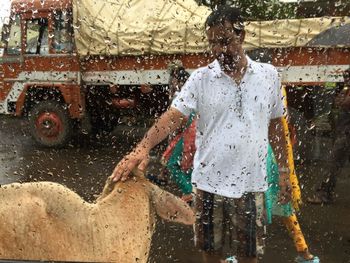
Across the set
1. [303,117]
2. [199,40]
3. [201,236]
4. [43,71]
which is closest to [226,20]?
[201,236]

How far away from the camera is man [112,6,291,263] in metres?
2.54

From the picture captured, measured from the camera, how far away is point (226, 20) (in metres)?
2.51

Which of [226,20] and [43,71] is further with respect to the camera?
[43,71]

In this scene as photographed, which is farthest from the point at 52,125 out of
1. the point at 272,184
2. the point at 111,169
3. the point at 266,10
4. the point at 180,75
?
the point at 272,184

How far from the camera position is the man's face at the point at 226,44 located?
2510mm

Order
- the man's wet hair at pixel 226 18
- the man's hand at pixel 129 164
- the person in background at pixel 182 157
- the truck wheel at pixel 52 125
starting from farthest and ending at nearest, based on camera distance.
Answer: the truck wheel at pixel 52 125 < the person in background at pixel 182 157 < the man's wet hair at pixel 226 18 < the man's hand at pixel 129 164

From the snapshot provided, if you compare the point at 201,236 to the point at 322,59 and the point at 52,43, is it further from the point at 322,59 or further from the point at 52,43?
the point at 52,43

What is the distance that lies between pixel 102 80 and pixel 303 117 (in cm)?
332

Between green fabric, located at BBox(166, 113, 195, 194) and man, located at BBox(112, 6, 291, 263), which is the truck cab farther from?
man, located at BBox(112, 6, 291, 263)

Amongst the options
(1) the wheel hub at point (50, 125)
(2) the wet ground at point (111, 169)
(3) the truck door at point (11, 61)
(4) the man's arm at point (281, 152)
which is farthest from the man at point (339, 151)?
(3) the truck door at point (11, 61)

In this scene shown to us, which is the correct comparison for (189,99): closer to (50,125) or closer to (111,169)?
(111,169)

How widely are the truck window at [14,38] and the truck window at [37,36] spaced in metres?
0.22

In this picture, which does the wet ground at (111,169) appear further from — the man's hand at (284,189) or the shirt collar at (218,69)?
the shirt collar at (218,69)

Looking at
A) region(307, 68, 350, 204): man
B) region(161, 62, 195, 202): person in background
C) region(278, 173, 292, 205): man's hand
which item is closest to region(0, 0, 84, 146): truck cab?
region(307, 68, 350, 204): man
